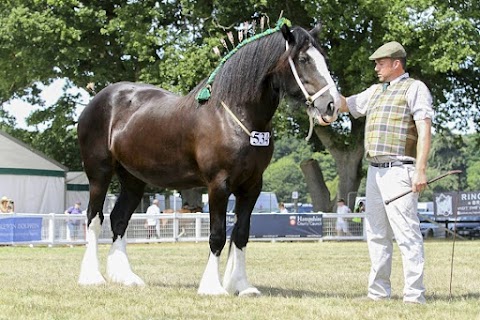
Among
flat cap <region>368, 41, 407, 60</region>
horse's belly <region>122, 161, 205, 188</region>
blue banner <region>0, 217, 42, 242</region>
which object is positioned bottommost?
blue banner <region>0, 217, 42, 242</region>

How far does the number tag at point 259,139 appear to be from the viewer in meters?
8.75

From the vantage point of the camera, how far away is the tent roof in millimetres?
32875

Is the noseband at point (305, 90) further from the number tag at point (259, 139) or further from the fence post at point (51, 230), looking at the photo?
the fence post at point (51, 230)

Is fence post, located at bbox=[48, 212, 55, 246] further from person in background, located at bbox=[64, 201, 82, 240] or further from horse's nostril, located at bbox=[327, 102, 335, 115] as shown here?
horse's nostril, located at bbox=[327, 102, 335, 115]

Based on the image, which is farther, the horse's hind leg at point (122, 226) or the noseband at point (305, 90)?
the horse's hind leg at point (122, 226)

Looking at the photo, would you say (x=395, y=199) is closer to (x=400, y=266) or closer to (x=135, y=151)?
(x=135, y=151)

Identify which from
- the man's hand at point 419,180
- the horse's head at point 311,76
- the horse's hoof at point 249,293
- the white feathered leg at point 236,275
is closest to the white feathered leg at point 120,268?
the white feathered leg at point 236,275

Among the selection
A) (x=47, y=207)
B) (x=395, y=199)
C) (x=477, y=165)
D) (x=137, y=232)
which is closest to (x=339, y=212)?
(x=137, y=232)

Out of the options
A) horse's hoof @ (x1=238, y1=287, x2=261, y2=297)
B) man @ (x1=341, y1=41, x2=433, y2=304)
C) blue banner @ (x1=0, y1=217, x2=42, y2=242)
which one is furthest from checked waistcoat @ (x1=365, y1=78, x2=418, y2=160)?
blue banner @ (x1=0, y1=217, x2=42, y2=242)

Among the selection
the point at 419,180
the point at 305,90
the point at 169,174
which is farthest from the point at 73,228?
the point at 419,180

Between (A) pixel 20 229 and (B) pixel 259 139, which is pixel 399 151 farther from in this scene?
(A) pixel 20 229

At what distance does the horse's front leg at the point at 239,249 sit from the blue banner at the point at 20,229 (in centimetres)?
1656

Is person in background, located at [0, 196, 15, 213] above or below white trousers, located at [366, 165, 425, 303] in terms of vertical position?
above

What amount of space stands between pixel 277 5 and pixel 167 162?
2420cm
